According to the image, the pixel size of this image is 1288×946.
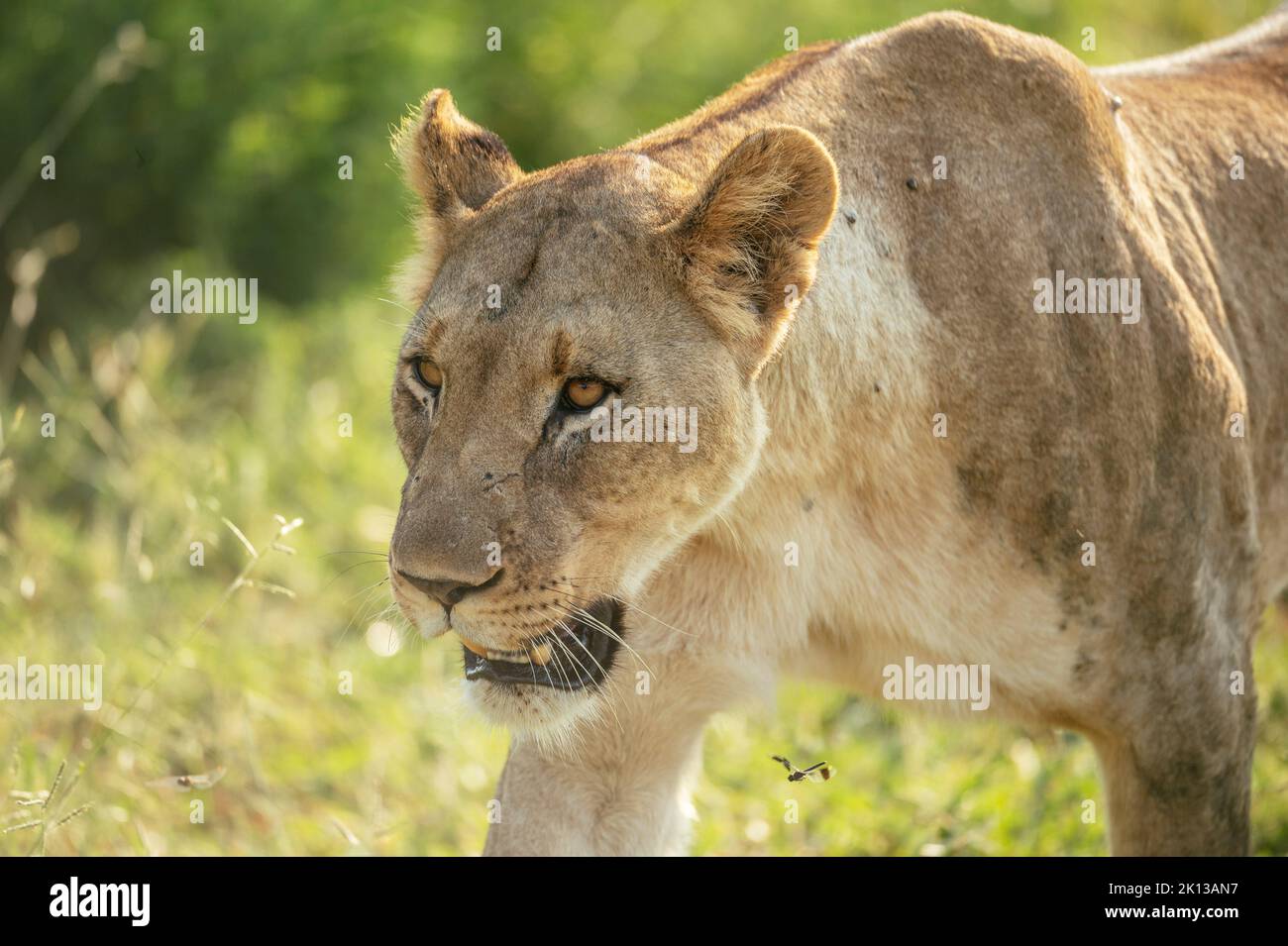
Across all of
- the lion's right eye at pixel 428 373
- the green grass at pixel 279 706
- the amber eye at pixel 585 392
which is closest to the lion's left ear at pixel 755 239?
the amber eye at pixel 585 392

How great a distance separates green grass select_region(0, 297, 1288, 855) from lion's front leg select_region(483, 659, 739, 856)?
0.63ft

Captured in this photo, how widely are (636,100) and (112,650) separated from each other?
4822 millimetres

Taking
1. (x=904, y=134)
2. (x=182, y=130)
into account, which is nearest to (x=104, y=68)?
(x=182, y=130)

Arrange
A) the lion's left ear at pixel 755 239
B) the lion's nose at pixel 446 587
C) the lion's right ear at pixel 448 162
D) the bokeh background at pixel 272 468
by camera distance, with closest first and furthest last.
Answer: the lion's nose at pixel 446 587 → the lion's left ear at pixel 755 239 → the lion's right ear at pixel 448 162 → the bokeh background at pixel 272 468

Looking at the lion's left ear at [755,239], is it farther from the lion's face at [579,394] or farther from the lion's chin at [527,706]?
the lion's chin at [527,706]

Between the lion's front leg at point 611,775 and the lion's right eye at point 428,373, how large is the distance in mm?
747

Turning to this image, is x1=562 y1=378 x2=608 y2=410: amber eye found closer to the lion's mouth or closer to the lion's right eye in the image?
the lion's right eye

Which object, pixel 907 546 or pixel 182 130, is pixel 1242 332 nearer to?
pixel 907 546

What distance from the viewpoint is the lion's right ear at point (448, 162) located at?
11.3 feet

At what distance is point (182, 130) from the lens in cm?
667

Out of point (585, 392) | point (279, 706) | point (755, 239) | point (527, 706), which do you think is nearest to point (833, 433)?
point (755, 239)

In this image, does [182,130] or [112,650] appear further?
Answer: [182,130]

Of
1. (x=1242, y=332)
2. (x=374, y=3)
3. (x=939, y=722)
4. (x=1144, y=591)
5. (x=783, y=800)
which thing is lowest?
Answer: (x=783, y=800)

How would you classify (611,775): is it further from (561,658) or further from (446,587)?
(446,587)
